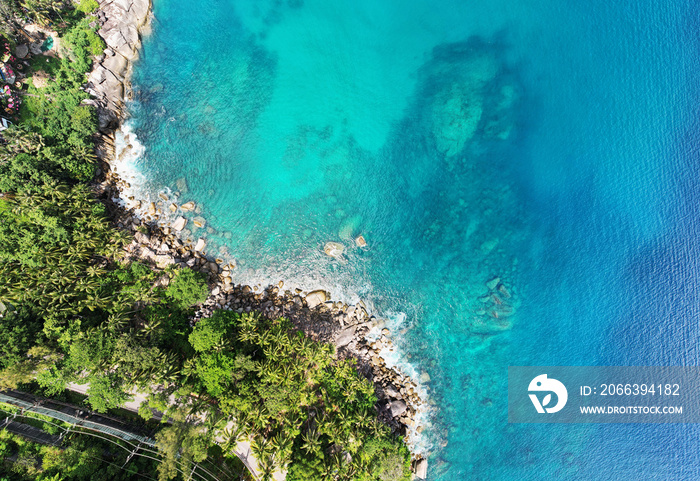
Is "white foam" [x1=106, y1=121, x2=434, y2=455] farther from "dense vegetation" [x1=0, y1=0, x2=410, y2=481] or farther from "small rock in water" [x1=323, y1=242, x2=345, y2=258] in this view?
"dense vegetation" [x1=0, y1=0, x2=410, y2=481]

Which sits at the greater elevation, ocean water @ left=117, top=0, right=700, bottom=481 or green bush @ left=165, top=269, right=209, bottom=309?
ocean water @ left=117, top=0, right=700, bottom=481

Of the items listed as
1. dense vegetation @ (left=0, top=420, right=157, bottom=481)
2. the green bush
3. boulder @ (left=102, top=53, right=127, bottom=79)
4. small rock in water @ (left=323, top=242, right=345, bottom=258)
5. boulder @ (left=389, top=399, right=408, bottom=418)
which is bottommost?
dense vegetation @ (left=0, top=420, right=157, bottom=481)

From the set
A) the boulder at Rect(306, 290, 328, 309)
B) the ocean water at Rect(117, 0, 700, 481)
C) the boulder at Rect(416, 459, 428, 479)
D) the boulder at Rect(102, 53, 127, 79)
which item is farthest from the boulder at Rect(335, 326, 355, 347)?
the boulder at Rect(102, 53, 127, 79)

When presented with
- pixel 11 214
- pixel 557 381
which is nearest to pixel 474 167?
pixel 557 381

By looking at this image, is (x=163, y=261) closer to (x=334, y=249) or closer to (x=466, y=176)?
(x=334, y=249)

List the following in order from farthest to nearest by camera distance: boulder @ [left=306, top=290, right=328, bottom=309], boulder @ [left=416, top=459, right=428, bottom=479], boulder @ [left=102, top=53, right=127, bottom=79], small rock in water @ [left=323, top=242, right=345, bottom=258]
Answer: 1. small rock in water @ [left=323, top=242, right=345, bottom=258]
2. boulder @ [left=416, top=459, right=428, bottom=479]
3. boulder @ [left=306, top=290, right=328, bottom=309]
4. boulder @ [left=102, top=53, right=127, bottom=79]

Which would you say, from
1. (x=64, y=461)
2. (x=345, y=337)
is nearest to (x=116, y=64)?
(x=345, y=337)
